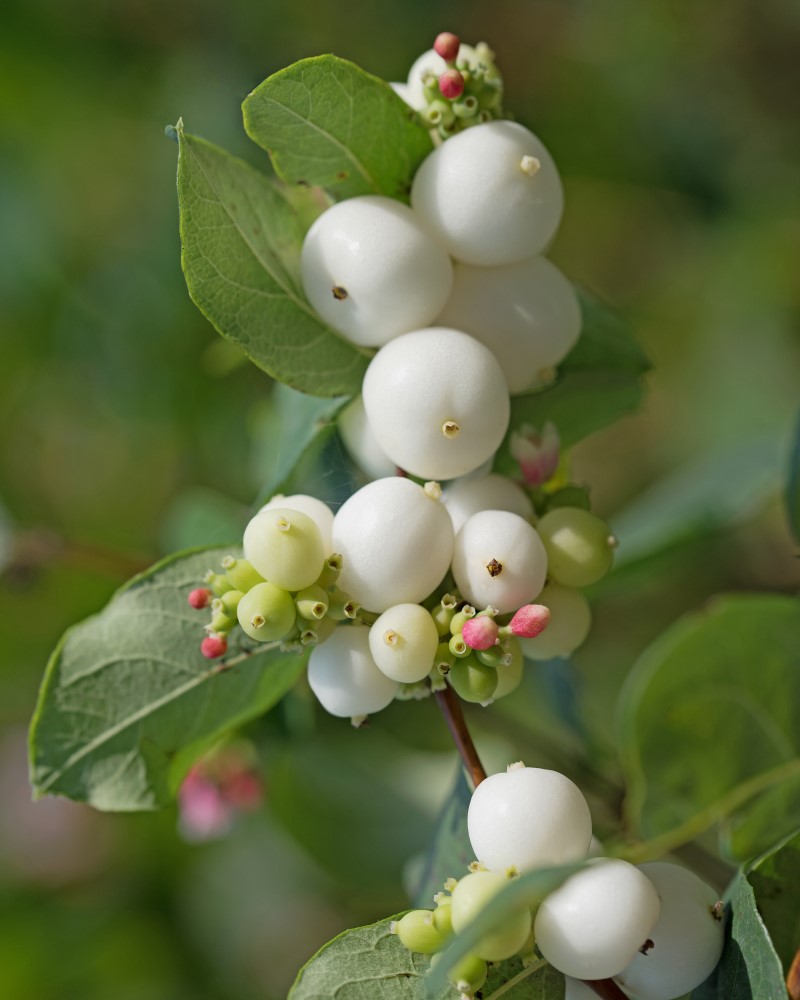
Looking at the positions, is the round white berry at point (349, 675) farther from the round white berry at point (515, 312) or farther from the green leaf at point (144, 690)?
the round white berry at point (515, 312)

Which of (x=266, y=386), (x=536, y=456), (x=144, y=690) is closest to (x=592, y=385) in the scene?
(x=536, y=456)

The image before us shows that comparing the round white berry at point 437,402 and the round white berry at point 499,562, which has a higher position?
the round white berry at point 437,402

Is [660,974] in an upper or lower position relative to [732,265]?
upper

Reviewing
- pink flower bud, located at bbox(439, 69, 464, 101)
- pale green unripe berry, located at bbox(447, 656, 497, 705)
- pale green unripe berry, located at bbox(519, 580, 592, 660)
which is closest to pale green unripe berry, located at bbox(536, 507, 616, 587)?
pale green unripe berry, located at bbox(519, 580, 592, 660)

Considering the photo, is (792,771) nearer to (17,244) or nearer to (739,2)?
(17,244)

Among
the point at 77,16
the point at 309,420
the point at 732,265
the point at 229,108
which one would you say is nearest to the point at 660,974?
the point at 309,420

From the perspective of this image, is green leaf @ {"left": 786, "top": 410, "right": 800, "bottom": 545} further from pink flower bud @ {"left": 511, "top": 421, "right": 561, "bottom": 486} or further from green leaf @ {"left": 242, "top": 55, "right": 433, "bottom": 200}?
green leaf @ {"left": 242, "top": 55, "right": 433, "bottom": 200}

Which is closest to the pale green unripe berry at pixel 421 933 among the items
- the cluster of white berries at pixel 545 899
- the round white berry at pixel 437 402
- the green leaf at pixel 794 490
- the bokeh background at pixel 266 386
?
the cluster of white berries at pixel 545 899

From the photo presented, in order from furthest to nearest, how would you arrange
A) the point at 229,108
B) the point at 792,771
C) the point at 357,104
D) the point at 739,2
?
the point at 739,2, the point at 229,108, the point at 792,771, the point at 357,104
